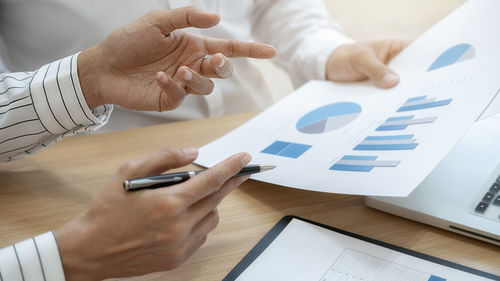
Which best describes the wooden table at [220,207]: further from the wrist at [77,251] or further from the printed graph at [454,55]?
the printed graph at [454,55]

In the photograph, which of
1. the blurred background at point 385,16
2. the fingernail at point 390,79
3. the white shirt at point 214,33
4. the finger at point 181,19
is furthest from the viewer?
the blurred background at point 385,16

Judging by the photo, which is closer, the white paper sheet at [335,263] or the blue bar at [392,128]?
the white paper sheet at [335,263]

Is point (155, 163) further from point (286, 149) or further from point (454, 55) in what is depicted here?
point (454, 55)

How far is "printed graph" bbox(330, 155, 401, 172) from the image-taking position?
21.6 inches

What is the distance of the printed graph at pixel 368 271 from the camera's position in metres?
0.46

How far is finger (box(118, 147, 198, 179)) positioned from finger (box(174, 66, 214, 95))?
156mm

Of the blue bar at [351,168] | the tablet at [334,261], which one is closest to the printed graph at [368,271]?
the tablet at [334,261]

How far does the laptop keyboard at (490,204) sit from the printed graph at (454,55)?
240mm

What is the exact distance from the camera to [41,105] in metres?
0.71

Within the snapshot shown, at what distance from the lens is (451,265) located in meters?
0.48

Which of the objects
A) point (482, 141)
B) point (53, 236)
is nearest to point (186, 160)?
point (53, 236)

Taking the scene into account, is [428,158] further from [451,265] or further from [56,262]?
[56,262]

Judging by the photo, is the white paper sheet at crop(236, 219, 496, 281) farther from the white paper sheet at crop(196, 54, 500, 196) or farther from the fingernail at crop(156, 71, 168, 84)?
the fingernail at crop(156, 71, 168, 84)

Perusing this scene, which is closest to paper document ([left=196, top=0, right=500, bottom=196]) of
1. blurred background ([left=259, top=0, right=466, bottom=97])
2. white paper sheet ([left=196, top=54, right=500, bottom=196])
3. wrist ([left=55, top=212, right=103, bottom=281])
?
white paper sheet ([left=196, top=54, right=500, bottom=196])
